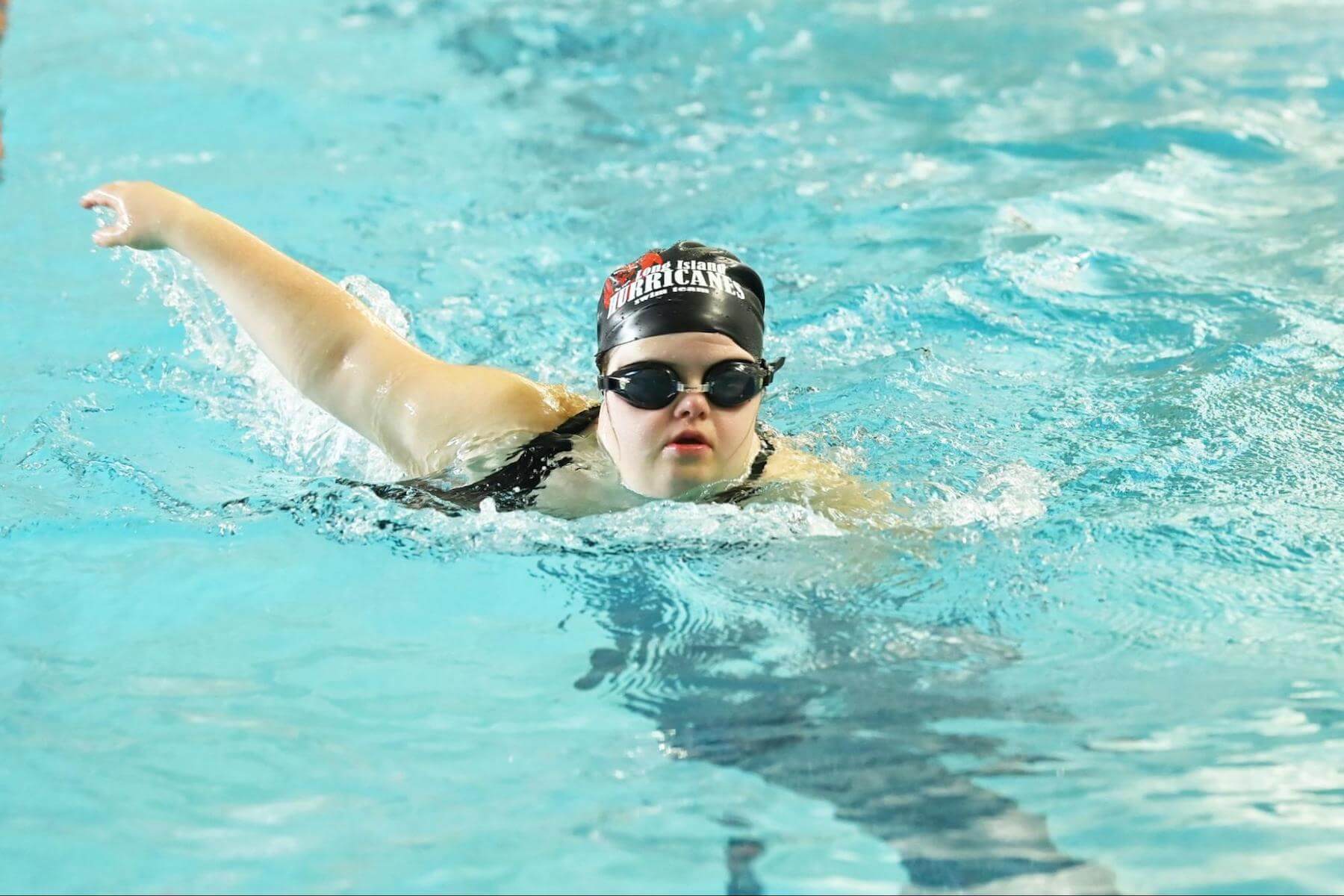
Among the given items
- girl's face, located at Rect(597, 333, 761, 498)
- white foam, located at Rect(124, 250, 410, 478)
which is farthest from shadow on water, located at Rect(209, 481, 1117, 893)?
white foam, located at Rect(124, 250, 410, 478)

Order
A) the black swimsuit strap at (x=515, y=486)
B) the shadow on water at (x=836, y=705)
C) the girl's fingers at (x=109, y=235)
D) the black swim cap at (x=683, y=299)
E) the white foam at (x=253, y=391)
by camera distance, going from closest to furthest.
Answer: the shadow on water at (x=836, y=705) < the black swim cap at (x=683, y=299) < the black swimsuit strap at (x=515, y=486) < the girl's fingers at (x=109, y=235) < the white foam at (x=253, y=391)

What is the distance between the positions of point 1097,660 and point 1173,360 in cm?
235

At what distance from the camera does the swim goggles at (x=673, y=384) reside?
12.2 feet

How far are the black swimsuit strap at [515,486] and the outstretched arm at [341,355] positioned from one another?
91 millimetres

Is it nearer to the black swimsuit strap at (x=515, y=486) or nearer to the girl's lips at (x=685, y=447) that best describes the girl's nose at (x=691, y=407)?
the girl's lips at (x=685, y=447)

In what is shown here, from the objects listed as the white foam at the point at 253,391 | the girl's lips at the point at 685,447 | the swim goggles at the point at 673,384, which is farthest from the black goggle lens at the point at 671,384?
the white foam at the point at 253,391

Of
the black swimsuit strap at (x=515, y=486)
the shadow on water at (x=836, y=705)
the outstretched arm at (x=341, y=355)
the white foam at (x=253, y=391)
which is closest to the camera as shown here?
the shadow on water at (x=836, y=705)

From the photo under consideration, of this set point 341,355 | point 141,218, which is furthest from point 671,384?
point 141,218

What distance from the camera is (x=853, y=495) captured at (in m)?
4.00

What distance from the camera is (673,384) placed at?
3723 millimetres

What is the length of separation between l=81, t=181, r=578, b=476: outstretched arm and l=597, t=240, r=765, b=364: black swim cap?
0.39 meters

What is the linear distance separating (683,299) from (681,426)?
→ 374 millimetres

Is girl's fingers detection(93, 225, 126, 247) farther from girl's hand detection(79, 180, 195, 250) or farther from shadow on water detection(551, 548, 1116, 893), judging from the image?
shadow on water detection(551, 548, 1116, 893)

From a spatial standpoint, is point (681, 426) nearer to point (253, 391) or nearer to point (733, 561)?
point (733, 561)
